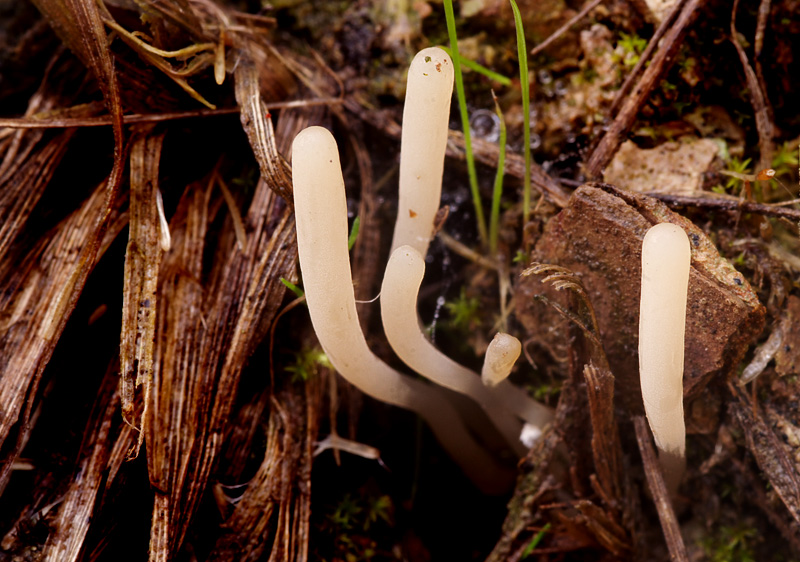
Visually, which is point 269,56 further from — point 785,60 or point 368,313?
point 785,60

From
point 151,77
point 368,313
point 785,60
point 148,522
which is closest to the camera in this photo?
point 148,522

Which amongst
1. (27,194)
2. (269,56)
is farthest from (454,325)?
(27,194)

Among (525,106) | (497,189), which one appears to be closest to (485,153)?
(497,189)

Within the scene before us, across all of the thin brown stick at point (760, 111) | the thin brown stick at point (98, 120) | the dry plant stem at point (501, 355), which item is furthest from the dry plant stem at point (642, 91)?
the thin brown stick at point (98, 120)

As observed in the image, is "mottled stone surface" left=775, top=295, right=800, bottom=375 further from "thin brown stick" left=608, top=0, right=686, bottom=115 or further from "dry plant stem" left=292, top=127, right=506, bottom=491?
"dry plant stem" left=292, top=127, right=506, bottom=491

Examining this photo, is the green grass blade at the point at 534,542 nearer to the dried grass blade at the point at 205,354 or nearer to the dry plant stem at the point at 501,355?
the dry plant stem at the point at 501,355

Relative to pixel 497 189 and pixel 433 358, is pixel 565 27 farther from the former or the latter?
pixel 433 358
